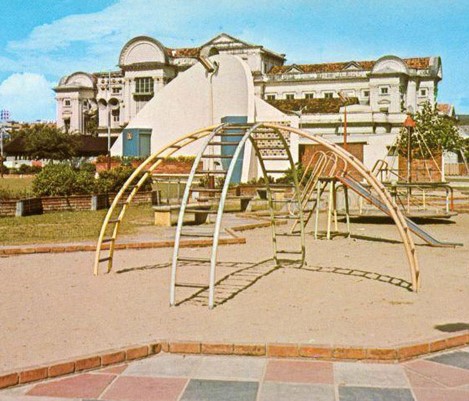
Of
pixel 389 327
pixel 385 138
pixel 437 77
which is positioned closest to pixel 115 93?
pixel 437 77

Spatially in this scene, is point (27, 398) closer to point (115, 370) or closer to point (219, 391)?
point (115, 370)

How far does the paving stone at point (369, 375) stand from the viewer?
5.42 m

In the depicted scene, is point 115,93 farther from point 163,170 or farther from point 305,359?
point 305,359

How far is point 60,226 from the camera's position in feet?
57.0

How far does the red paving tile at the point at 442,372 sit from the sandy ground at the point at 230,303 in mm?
451

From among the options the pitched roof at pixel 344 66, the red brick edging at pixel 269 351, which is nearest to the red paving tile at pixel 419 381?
the red brick edging at pixel 269 351

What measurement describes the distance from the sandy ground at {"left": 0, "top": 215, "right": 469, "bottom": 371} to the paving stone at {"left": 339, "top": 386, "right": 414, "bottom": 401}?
103 cm

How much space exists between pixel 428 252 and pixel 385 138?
3423 centimetres

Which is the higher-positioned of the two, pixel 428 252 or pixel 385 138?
pixel 385 138

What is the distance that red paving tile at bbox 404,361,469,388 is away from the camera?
214 inches

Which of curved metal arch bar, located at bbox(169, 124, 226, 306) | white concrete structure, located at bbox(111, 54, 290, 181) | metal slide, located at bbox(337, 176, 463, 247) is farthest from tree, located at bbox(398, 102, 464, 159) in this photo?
curved metal arch bar, located at bbox(169, 124, 226, 306)

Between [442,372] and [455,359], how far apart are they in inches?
16.7

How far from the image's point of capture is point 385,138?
152ft

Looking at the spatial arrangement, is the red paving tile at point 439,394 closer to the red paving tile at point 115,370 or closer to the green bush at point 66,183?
the red paving tile at point 115,370
